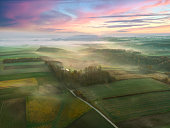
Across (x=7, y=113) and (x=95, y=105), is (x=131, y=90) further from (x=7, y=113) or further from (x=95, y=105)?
(x=7, y=113)

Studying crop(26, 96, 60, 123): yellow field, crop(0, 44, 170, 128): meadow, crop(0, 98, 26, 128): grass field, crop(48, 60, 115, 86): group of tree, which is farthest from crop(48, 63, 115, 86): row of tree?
crop(0, 98, 26, 128): grass field

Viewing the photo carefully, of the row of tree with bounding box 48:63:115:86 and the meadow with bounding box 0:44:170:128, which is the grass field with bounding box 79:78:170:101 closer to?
the meadow with bounding box 0:44:170:128

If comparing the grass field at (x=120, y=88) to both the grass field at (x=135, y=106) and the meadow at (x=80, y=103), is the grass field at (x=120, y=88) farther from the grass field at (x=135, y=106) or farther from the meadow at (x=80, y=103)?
the grass field at (x=135, y=106)

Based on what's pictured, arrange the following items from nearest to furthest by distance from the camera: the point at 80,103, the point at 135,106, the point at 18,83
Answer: the point at 135,106, the point at 80,103, the point at 18,83

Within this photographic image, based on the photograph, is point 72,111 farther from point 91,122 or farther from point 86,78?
point 86,78

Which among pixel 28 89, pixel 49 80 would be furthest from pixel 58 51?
pixel 28 89

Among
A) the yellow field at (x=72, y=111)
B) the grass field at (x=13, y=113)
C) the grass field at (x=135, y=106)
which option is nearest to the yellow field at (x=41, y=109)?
the grass field at (x=13, y=113)

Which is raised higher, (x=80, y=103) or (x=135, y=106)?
(x=80, y=103)

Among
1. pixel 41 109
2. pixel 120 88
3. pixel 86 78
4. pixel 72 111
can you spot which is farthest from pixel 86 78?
pixel 41 109

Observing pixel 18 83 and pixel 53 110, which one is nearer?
pixel 53 110
